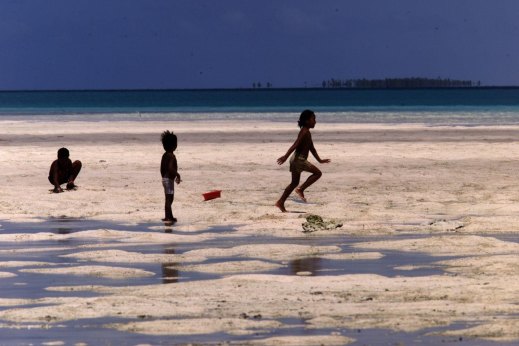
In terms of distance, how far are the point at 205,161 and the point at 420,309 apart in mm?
19250

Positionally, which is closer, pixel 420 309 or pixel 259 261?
pixel 420 309

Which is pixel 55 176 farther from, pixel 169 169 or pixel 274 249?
pixel 274 249

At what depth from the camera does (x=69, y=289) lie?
31.3 ft

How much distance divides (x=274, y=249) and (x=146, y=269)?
180 cm

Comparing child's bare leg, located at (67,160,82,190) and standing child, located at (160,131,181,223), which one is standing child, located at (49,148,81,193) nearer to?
child's bare leg, located at (67,160,82,190)

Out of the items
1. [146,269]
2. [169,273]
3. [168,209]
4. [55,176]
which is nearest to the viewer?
[169,273]

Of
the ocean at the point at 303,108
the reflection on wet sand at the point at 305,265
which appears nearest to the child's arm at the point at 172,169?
the reflection on wet sand at the point at 305,265

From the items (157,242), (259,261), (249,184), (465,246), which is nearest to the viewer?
(259,261)

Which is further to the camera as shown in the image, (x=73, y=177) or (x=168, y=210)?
(x=73, y=177)

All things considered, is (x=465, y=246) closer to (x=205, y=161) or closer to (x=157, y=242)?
(x=157, y=242)

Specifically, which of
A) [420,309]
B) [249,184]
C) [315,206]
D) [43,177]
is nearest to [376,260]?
[420,309]

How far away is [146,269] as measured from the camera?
422 inches

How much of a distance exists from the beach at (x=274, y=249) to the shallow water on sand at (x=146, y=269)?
0.15 feet

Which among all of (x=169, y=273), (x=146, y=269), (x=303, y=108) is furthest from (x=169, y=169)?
(x=303, y=108)
